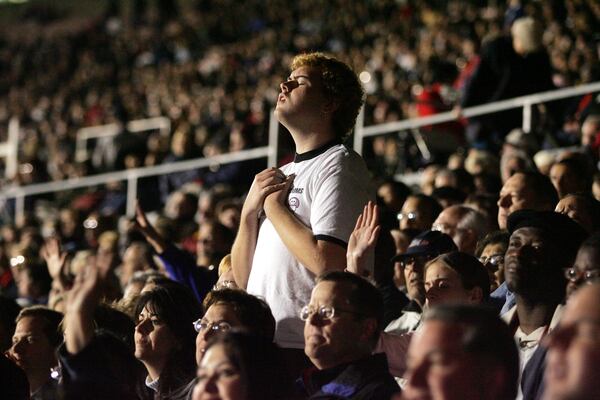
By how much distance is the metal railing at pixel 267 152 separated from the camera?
9.38 m

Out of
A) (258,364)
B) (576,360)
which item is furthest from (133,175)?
(576,360)

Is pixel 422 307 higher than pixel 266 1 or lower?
higher

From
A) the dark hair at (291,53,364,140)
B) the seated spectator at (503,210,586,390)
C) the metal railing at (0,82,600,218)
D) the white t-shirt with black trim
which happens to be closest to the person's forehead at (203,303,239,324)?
the white t-shirt with black trim

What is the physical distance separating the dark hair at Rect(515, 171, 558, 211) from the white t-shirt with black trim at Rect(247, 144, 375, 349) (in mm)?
1598

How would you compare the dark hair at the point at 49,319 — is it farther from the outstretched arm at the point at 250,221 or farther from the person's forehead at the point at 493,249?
the person's forehead at the point at 493,249

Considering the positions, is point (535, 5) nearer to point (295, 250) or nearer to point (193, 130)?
point (193, 130)

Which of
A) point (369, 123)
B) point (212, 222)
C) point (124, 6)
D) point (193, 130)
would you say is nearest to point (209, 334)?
point (212, 222)

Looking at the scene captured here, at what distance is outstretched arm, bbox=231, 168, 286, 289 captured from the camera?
4.51 m

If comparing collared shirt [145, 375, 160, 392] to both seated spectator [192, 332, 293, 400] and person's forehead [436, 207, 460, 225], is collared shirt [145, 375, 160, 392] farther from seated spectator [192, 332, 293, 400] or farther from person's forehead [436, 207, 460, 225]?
person's forehead [436, 207, 460, 225]

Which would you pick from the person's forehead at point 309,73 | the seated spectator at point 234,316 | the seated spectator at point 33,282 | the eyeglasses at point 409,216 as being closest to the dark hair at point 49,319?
the seated spectator at point 234,316

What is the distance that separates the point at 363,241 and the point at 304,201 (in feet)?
1.22

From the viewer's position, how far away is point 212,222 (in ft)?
25.2

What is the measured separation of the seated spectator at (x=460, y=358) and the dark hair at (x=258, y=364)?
23.3 inches

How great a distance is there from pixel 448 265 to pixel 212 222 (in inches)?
123
